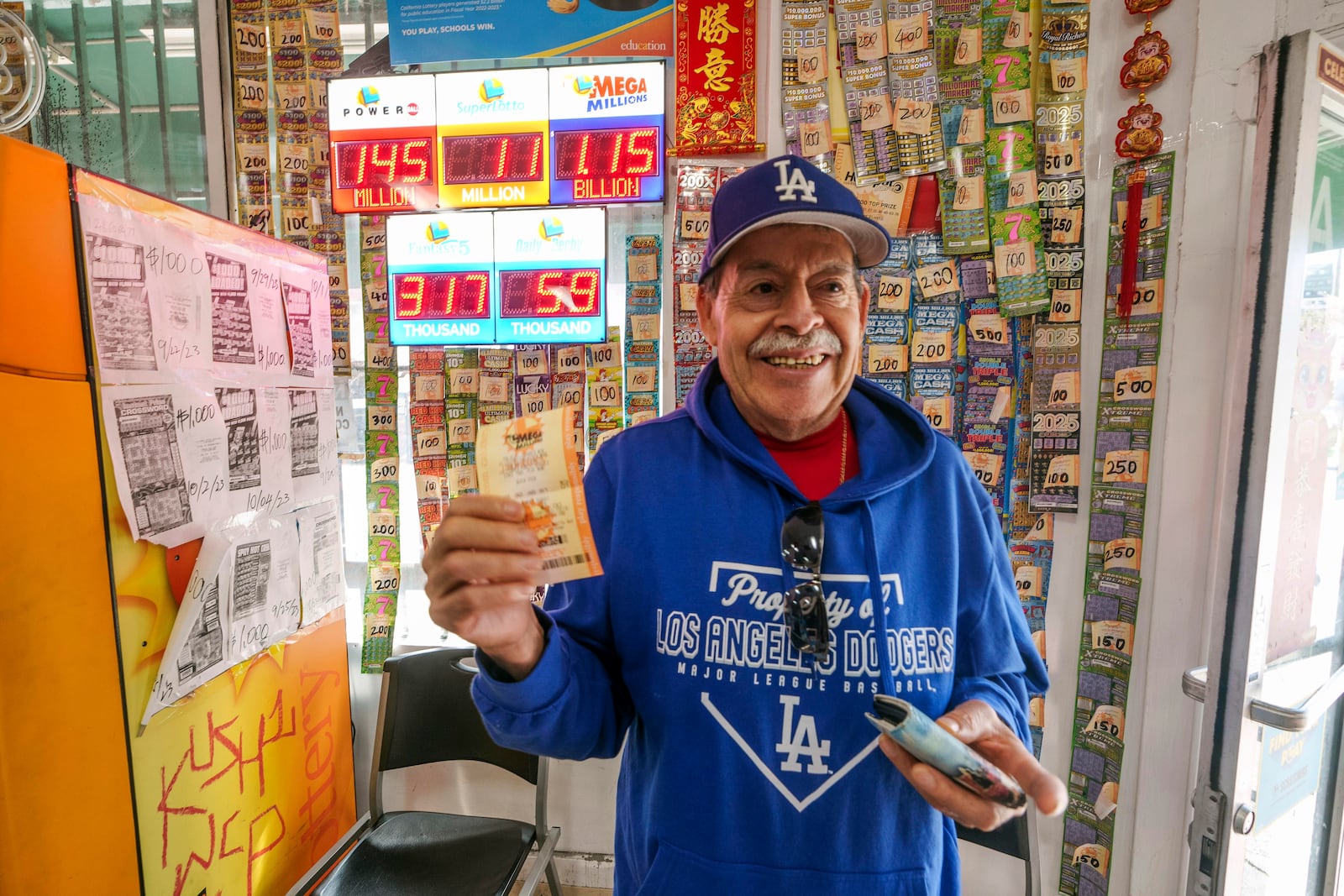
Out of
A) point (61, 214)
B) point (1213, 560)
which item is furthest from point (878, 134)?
point (61, 214)

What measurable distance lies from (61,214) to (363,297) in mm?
974

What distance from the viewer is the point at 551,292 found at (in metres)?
1.91

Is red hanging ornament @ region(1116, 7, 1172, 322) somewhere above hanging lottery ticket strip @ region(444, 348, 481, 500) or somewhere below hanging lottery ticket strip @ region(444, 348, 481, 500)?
above

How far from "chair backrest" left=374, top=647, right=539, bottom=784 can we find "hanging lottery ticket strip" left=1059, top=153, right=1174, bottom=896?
5.56ft

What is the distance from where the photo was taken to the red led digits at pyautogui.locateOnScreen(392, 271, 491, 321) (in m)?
1.93

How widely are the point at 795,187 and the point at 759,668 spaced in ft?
2.33

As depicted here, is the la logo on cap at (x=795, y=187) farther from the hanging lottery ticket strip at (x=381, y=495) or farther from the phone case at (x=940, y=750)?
the hanging lottery ticket strip at (x=381, y=495)

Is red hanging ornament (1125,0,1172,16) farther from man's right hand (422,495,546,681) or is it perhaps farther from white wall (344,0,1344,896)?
man's right hand (422,495,546,681)

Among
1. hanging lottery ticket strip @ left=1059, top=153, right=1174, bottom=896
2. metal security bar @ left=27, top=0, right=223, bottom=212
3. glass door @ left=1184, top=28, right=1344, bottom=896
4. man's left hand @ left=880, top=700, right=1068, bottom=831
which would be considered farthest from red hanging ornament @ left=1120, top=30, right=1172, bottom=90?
metal security bar @ left=27, top=0, right=223, bottom=212

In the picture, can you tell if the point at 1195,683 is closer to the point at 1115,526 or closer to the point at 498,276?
the point at 1115,526

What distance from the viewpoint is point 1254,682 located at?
3.33 feet

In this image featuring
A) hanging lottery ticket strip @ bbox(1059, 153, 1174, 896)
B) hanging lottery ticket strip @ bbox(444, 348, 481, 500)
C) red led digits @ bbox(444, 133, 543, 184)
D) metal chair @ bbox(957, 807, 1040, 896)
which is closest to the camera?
metal chair @ bbox(957, 807, 1040, 896)

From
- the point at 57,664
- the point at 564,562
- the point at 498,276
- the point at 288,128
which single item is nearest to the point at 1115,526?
the point at 564,562

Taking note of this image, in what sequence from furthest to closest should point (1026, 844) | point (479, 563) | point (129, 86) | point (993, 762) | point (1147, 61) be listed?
1. point (129, 86)
2. point (1147, 61)
3. point (1026, 844)
4. point (993, 762)
5. point (479, 563)
